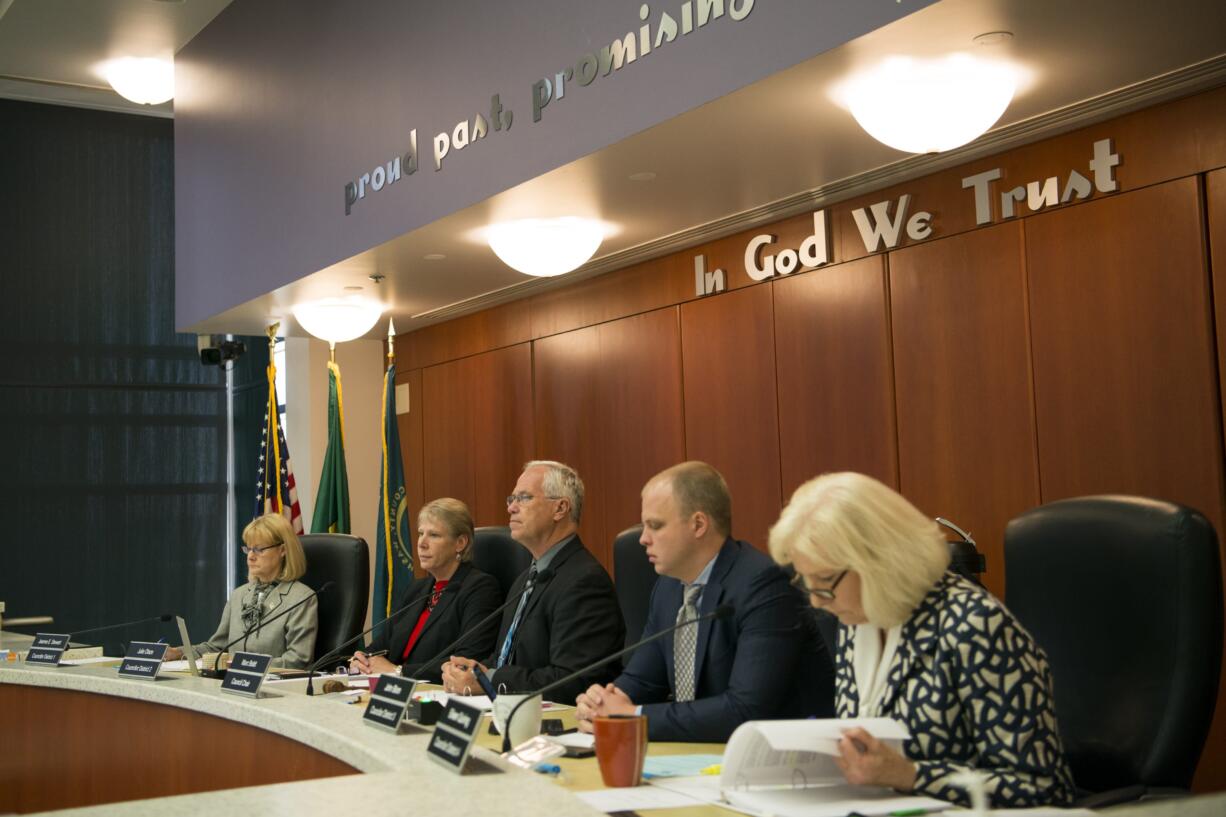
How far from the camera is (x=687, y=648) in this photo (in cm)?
291

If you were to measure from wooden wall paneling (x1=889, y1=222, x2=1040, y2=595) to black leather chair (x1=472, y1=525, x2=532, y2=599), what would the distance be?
4.36ft

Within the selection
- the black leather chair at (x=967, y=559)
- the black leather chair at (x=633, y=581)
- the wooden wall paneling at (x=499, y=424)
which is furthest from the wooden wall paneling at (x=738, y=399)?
the wooden wall paneling at (x=499, y=424)

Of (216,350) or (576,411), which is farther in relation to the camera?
(216,350)

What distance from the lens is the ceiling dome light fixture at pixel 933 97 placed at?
122 inches

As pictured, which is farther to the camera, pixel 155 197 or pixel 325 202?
pixel 155 197

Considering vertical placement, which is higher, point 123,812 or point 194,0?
point 194,0

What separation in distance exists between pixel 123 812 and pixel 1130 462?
2.94 metres

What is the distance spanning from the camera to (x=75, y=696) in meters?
3.79

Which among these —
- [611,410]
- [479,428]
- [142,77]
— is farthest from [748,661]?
[142,77]

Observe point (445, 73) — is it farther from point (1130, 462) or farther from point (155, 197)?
point (155, 197)

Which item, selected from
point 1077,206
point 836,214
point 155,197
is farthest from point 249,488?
point 1077,206

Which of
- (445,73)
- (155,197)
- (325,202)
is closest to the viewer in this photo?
(445,73)

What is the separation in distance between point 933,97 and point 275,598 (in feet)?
10.1

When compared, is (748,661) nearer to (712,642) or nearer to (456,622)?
(712,642)
